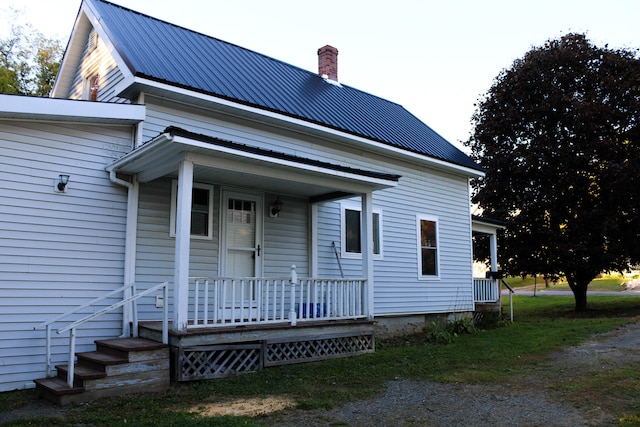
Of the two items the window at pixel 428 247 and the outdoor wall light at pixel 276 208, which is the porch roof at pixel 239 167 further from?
the window at pixel 428 247

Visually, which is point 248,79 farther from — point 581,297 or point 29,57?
point 29,57

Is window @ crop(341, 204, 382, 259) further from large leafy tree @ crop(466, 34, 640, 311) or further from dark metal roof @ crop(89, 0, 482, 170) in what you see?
large leafy tree @ crop(466, 34, 640, 311)

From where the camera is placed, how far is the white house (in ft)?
22.0

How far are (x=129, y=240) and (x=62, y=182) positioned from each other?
1.22 metres

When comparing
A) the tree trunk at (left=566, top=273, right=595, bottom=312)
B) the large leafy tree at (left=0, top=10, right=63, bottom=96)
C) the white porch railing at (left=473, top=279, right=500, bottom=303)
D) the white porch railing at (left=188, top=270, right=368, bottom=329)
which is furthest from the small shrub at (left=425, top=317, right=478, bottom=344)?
the large leafy tree at (left=0, top=10, right=63, bottom=96)

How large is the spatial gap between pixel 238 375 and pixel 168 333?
1147 mm

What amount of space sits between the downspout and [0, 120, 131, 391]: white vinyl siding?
0.08m

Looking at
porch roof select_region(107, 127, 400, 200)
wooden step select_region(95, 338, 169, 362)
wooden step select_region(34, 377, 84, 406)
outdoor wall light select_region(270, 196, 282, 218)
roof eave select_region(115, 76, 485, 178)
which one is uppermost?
roof eave select_region(115, 76, 485, 178)

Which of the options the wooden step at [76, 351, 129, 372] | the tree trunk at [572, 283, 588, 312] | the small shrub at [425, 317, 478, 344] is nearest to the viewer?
the wooden step at [76, 351, 129, 372]

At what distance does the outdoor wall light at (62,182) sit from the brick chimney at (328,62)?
27.7 ft

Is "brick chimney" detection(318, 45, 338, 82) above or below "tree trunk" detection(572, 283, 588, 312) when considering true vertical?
above

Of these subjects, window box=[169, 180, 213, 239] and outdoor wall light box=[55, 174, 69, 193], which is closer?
outdoor wall light box=[55, 174, 69, 193]

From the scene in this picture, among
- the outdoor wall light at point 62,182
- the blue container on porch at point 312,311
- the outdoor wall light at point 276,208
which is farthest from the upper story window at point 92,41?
the blue container on porch at point 312,311

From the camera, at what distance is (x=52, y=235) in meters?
6.91
